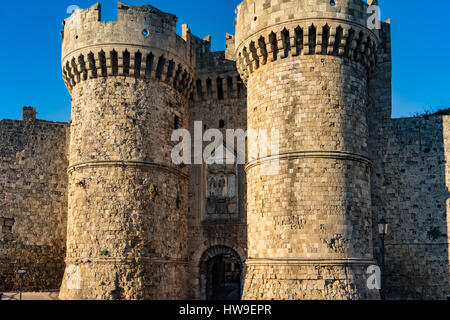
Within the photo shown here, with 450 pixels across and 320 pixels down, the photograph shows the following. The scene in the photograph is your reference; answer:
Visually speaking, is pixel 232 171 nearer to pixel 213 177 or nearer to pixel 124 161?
pixel 213 177

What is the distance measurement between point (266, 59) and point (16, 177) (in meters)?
9.39

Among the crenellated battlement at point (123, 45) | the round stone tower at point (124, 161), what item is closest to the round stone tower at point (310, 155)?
the round stone tower at point (124, 161)

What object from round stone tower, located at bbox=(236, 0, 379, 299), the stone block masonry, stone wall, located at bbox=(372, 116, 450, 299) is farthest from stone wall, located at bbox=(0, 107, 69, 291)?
stone wall, located at bbox=(372, 116, 450, 299)

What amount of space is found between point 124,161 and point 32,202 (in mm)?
4588

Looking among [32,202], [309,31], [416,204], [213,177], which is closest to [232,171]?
[213,177]

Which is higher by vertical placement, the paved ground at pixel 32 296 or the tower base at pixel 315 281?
the tower base at pixel 315 281

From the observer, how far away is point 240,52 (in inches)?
580

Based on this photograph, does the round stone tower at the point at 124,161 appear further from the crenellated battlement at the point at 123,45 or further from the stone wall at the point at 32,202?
the stone wall at the point at 32,202

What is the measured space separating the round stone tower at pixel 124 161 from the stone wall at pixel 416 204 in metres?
6.08

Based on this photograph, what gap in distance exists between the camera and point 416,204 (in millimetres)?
15203

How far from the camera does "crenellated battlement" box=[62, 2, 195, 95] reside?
15.8 m

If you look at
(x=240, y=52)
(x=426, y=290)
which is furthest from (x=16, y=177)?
(x=426, y=290)

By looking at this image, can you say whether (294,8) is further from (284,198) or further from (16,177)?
(16,177)

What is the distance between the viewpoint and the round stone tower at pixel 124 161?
49.3ft
